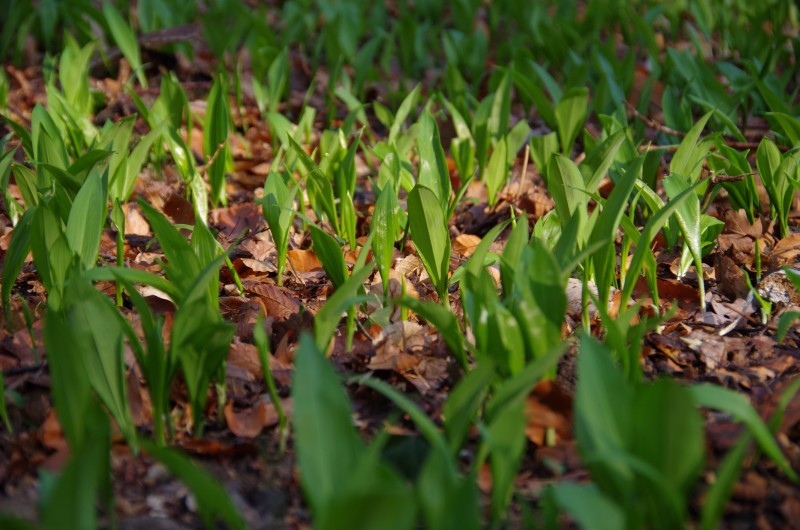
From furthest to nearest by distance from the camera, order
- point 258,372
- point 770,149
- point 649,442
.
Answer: point 770,149 < point 258,372 < point 649,442

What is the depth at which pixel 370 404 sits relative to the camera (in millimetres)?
1630

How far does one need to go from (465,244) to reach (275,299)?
686 millimetres

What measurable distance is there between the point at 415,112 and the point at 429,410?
2193 millimetres

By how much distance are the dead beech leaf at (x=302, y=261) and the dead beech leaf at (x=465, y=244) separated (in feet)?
1.38

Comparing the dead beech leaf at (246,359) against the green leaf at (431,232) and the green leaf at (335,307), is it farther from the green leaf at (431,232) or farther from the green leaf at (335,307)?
the green leaf at (431,232)

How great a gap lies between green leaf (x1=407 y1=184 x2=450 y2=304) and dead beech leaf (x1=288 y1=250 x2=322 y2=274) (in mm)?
555

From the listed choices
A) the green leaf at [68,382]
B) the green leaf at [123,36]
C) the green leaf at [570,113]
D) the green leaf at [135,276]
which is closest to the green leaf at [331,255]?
the green leaf at [135,276]

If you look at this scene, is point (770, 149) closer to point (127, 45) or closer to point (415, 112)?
point (415, 112)

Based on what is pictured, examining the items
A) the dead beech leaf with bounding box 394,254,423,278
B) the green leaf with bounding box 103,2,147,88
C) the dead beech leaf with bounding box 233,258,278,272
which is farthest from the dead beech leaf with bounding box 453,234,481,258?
the green leaf with bounding box 103,2,147,88

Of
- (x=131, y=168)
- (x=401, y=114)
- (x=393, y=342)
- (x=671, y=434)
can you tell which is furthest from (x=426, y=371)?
(x=401, y=114)

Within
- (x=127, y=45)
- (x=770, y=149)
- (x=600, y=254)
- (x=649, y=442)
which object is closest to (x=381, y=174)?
(x=600, y=254)

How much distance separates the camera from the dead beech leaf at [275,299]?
2.02 m

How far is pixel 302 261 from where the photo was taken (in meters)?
2.37

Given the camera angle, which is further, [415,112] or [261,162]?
[415,112]
